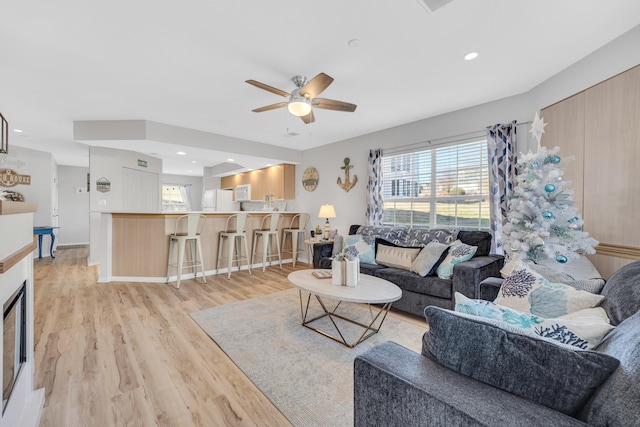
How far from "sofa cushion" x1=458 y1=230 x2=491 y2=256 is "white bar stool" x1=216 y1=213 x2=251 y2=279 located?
11.2 ft

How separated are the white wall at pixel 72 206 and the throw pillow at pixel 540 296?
385 inches

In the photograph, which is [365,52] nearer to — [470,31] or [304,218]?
[470,31]

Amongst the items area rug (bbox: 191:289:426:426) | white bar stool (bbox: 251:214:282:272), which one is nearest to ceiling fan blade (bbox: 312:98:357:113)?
area rug (bbox: 191:289:426:426)

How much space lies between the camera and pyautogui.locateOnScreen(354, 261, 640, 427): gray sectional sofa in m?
0.70

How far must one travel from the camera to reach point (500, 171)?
10.7 feet

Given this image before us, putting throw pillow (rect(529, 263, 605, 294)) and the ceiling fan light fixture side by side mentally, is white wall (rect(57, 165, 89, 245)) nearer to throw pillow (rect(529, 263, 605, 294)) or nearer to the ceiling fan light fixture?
the ceiling fan light fixture

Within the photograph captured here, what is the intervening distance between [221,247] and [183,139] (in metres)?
1.93

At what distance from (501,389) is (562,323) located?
416 millimetres

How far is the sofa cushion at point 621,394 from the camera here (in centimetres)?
63

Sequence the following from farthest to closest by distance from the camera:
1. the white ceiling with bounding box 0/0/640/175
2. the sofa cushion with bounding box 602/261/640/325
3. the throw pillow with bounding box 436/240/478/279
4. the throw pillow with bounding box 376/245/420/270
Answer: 1. the throw pillow with bounding box 376/245/420/270
2. the throw pillow with bounding box 436/240/478/279
3. the white ceiling with bounding box 0/0/640/175
4. the sofa cushion with bounding box 602/261/640/325

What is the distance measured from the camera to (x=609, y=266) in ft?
7.70

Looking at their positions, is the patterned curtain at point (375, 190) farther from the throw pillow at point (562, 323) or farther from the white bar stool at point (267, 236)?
the throw pillow at point (562, 323)

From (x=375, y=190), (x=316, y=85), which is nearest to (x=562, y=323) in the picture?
(x=316, y=85)

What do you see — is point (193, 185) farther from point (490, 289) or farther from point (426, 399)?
point (426, 399)
